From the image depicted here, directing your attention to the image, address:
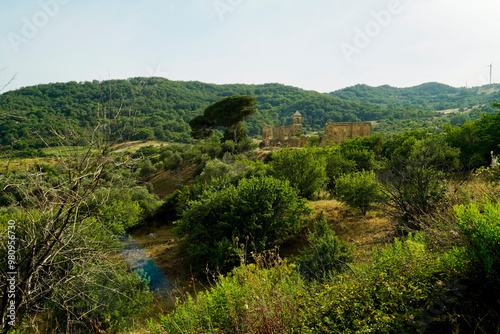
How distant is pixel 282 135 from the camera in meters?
38.2

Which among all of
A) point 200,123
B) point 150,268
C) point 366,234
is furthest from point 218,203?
point 200,123

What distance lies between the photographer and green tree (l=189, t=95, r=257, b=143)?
117 ft

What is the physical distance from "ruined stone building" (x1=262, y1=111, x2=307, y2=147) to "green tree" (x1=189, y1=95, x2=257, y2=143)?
11.8 feet

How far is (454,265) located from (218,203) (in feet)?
30.8

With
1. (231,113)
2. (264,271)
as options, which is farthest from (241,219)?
(231,113)

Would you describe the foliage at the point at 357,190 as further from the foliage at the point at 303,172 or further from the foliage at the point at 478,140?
the foliage at the point at 478,140

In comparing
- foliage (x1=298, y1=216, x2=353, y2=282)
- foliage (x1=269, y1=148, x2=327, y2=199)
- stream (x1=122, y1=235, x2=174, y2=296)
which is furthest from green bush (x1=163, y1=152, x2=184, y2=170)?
foliage (x1=298, y1=216, x2=353, y2=282)

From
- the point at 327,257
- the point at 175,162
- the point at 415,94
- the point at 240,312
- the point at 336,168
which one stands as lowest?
the point at 327,257

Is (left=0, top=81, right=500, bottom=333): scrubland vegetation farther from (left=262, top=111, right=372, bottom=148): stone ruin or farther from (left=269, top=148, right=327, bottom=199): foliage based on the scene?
(left=262, top=111, right=372, bottom=148): stone ruin

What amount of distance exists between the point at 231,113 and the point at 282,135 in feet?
25.4

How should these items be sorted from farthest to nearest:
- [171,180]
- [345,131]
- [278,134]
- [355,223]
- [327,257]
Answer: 1. [278,134]
2. [345,131]
3. [171,180]
4. [355,223]
5. [327,257]

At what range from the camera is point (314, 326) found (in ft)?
10.1

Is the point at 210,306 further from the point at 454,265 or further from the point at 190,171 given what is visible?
the point at 190,171

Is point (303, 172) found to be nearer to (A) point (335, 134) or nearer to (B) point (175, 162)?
(A) point (335, 134)
